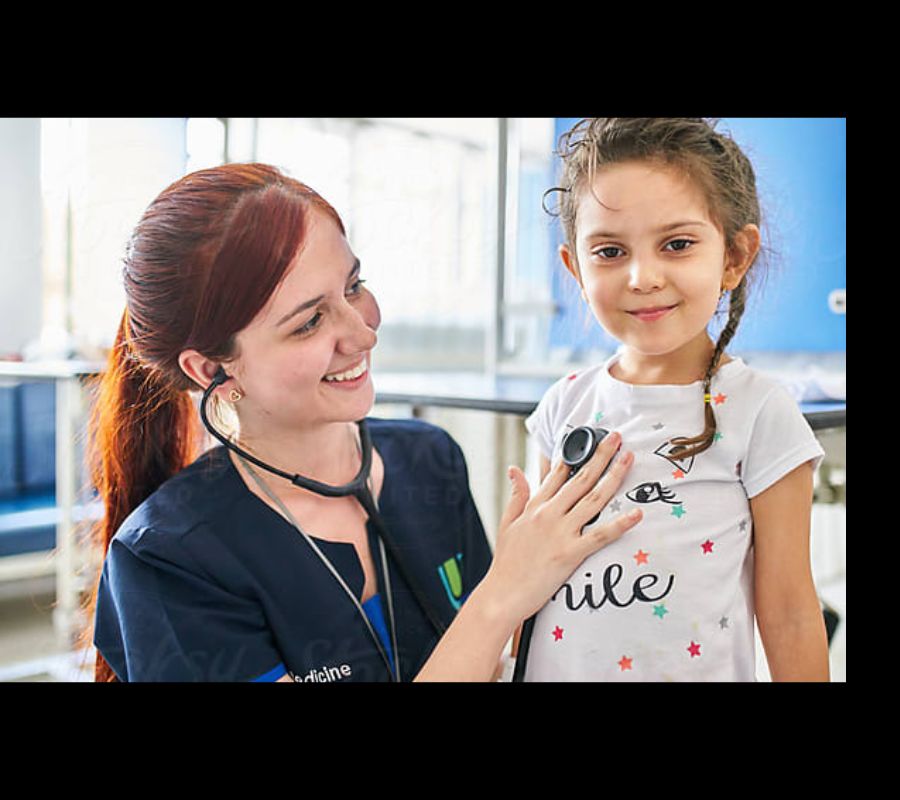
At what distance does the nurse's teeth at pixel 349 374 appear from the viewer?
2.55ft

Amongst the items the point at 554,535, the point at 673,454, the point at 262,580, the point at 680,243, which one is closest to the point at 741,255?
the point at 680,243

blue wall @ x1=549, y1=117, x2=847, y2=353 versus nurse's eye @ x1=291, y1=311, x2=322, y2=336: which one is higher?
blue wall @ x1=549, y1=117, x2=847, y2=353

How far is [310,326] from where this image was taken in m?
0.76

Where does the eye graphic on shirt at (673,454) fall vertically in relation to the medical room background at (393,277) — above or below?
below

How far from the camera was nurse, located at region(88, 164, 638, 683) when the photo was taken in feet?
2.46

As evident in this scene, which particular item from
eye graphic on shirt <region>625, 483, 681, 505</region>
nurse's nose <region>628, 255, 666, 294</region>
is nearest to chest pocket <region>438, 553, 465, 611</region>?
eye graphic on shirt <region>625, 483, 681, 505</region>

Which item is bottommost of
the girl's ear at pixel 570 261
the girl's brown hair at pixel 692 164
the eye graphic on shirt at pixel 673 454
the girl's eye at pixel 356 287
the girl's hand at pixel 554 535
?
the girl's hand at pixel 554 535

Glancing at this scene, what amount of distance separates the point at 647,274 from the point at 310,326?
0.27 m

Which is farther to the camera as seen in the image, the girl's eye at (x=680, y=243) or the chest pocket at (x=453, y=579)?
the chest pocket at (x=453, y=579)

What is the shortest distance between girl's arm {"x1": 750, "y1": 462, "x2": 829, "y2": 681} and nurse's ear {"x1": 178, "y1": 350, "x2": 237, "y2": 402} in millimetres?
437

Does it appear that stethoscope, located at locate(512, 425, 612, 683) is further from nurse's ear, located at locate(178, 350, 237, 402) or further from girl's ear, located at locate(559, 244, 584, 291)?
nurse's ear, located at locate(178, 350, 237, 402)

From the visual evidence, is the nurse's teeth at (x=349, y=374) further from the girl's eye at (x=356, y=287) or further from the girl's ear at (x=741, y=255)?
the girl's ear at (x=741, y=255)

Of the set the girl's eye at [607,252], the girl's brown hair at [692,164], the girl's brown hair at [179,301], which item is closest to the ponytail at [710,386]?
the girl's brown hair at [692,164]
